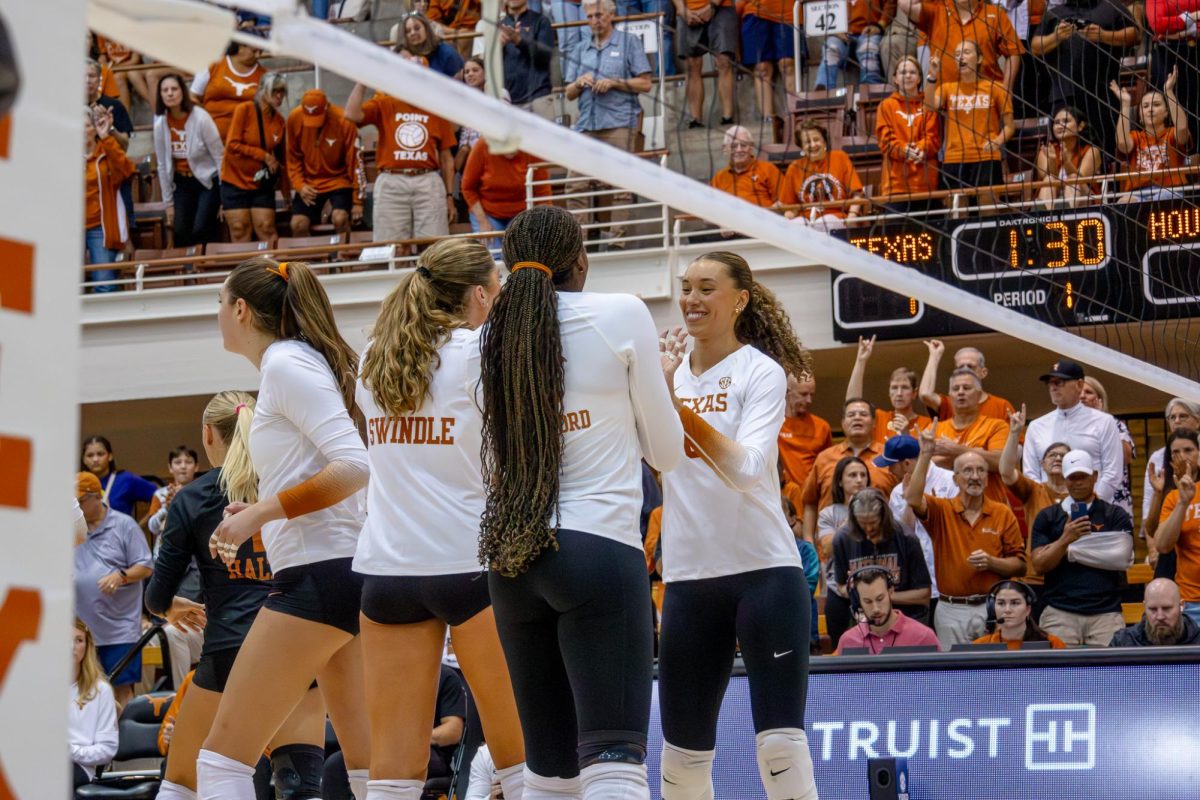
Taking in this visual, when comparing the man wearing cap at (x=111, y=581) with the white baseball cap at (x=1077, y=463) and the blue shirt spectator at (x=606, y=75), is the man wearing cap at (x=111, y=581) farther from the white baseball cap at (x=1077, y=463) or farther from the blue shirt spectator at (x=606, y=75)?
the white baseball cap at (x=1077, y=463)

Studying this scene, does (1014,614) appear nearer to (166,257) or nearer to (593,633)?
(593,633)

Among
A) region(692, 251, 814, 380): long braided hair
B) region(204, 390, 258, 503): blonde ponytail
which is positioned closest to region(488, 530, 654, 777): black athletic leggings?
A: region(692, 251, 814, 380): long braided hair

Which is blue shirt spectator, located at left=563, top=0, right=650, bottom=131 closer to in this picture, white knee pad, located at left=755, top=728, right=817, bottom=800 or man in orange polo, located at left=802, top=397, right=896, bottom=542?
man in orange polo, located at left=802, top=397, right=896, bottom=542

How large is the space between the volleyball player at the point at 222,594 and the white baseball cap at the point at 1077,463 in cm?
498

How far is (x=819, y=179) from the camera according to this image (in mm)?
10805

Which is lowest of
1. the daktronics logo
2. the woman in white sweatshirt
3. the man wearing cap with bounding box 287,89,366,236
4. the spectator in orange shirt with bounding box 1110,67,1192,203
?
the woman in white sweatshirt

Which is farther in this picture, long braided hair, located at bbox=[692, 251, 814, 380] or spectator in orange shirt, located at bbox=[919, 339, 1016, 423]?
spectator in orange shirt, located at bbox=[919, 339, 1016, 423]

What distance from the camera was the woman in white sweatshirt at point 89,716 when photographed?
26.6 ft

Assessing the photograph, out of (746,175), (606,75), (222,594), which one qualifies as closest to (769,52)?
(606,75)

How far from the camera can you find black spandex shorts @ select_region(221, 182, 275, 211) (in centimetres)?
1375

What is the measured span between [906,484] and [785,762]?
502 cm

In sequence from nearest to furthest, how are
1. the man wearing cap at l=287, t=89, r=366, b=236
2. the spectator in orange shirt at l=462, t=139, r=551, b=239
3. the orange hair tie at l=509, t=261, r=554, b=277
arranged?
the orange hair tie at l=509, t=261, r=554, b=277 → the spectator in orange shirt at l=462, t=139, r=551, b=239 → the man wearing cap at l=287, t=89, r=366, b=236

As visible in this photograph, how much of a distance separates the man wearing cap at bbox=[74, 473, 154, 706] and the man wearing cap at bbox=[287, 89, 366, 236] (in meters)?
3.93

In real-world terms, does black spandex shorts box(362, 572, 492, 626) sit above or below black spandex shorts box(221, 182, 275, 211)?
below
